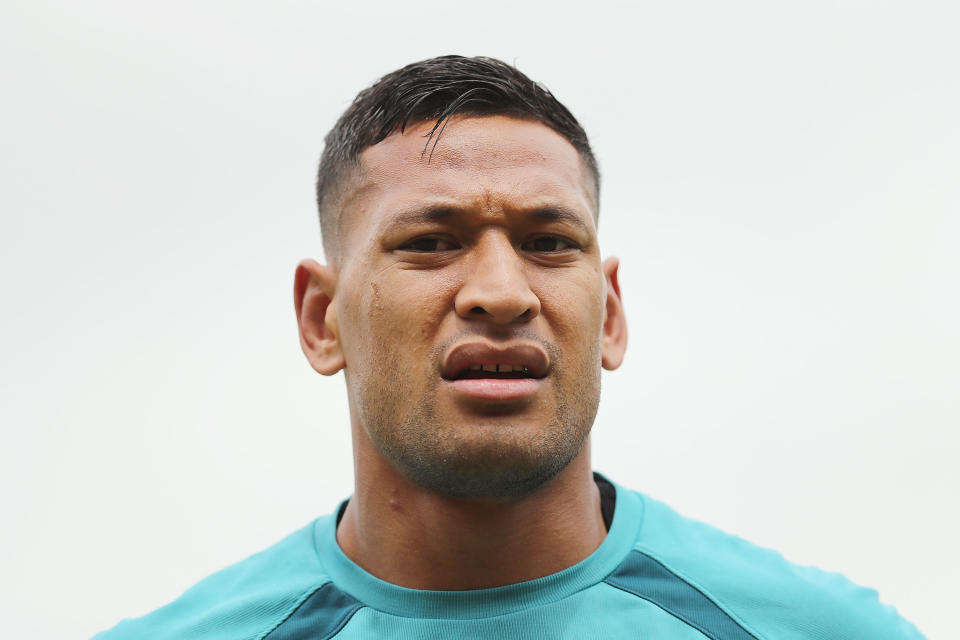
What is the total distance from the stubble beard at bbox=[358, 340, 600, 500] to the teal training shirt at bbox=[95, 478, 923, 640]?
0.39 meters

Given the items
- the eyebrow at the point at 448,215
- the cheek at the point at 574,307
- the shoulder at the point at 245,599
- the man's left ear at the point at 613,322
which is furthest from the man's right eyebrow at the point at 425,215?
the shoulder at the point at 245,599

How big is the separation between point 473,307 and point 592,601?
103cm

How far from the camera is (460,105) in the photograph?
3014mm

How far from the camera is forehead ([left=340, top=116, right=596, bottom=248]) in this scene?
285 centimetres

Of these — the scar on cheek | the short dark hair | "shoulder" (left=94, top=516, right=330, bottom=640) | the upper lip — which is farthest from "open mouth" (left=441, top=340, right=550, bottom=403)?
"shoulder" (left=94, top=516, right=330, bottom=640)

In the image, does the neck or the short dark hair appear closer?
the neck

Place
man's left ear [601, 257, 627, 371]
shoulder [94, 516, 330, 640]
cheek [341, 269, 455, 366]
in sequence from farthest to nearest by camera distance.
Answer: man's left ear [601, 257, 627, 371], shoulder [94, 516, 330, 640], cheek [341, 269, 455, 366]

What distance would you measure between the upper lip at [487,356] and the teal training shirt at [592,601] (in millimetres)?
731

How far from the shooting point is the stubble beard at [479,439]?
262 cm

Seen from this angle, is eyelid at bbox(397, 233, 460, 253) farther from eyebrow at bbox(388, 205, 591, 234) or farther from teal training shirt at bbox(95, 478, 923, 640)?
teal training shirt at bbox(95, 478, 923, 640)

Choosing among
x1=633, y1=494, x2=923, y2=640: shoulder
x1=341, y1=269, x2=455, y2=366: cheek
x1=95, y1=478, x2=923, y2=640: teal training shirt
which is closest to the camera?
x1=341, y1=269, x2=455, y2=366: cheek

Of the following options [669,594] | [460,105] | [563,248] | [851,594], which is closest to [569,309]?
[563,248]

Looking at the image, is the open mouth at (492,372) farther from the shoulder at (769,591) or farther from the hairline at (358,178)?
the shoulder at (769,591)

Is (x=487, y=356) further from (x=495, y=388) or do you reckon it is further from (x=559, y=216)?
(x=559, y=216)
